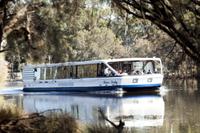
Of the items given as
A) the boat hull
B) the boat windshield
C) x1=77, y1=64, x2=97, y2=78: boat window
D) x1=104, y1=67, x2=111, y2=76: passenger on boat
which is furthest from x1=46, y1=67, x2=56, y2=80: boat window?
the boat windshield

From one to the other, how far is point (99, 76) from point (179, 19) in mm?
36964

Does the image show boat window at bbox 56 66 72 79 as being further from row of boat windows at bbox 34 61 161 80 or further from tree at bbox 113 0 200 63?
tree at bbox 113 0 200 63

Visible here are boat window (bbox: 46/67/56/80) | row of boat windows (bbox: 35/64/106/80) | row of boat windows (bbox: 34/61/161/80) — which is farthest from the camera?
boat window (bbox: 46/67/56/80)

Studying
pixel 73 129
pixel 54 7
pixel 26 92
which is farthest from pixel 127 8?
pixel 26 92

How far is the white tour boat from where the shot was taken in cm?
4391

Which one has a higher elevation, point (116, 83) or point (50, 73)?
point (50, 73)

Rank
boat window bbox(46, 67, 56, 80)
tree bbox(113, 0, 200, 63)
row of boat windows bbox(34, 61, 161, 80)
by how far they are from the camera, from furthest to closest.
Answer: boat window bbox(46, 67, 56, 80) → row of boat windows bbox(34, 61, 161, 80) → tree bbox(113, 0, 200, 63)

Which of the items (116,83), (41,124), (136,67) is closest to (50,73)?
(116,83)

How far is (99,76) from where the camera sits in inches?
1779

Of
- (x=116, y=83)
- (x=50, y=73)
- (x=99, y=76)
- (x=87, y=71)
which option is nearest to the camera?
(x=116, y=83)

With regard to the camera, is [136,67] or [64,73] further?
[64,73]

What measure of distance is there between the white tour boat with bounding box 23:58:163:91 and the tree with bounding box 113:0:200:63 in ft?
107

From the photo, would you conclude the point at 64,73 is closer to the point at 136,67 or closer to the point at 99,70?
the point at 99,70

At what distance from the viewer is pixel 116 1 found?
9.32m
